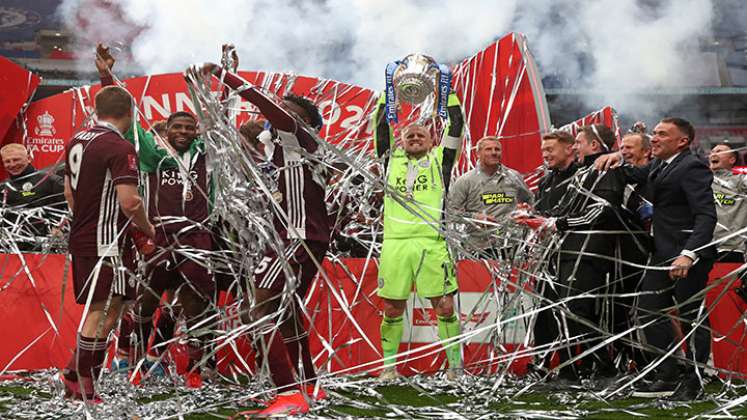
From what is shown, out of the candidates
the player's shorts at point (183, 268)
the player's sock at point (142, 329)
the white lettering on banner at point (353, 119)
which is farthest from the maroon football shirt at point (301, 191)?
the white lettering on banner at point (353, 119)

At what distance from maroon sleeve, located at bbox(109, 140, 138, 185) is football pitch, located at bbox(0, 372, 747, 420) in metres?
0.97

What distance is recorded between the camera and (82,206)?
4.05m

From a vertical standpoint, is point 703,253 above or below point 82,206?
below

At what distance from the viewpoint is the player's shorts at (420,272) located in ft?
17.9

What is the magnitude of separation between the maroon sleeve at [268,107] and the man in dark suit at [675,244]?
6.07 ft

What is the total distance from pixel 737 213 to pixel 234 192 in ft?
13.8

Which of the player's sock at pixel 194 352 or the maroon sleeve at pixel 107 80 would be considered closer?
the maroon sleeve at pixel 107 80

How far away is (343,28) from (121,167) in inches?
429

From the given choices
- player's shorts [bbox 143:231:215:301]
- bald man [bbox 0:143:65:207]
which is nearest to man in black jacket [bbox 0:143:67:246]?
bald man [bbox 0:143:65:207]

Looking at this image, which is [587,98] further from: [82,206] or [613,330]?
[82,206]

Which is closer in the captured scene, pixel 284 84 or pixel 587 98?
pixel 284 84

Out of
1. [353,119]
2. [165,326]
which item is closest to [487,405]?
[165,326]

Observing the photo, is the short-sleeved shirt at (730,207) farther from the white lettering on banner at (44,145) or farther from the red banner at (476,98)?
the white lettering on banner at (44,145)

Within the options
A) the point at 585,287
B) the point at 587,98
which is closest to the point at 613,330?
the point at 585,287
